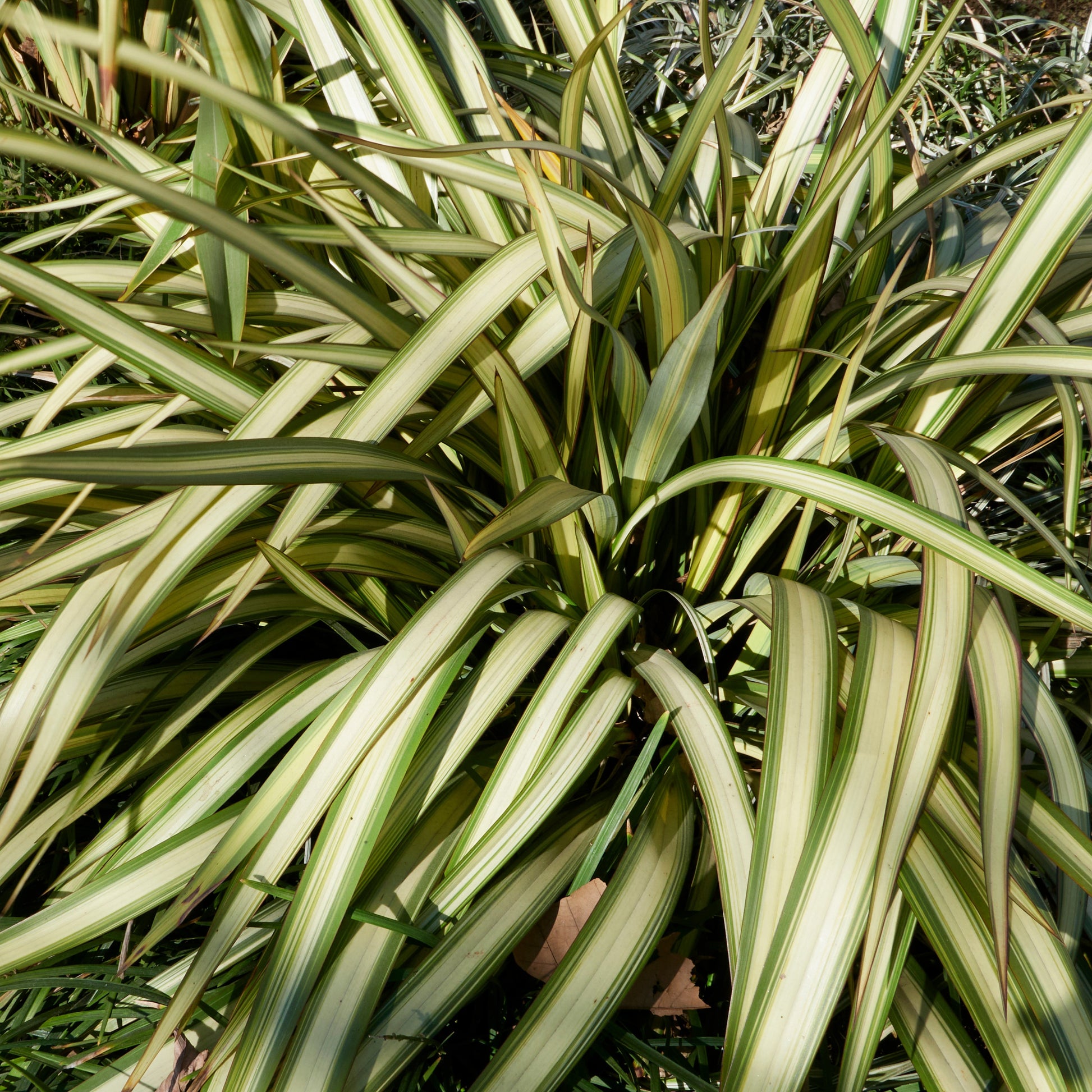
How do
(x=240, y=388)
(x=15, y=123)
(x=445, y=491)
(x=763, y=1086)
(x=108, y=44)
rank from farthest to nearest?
(x=15, y=123) < (x=445, y=491) < (x=240, y=388) < (x=763, y=1086) < (x=108, y=44)

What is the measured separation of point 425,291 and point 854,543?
2.04 ft

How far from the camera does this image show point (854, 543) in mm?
1104

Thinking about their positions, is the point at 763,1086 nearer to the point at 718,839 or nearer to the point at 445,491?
the point at 718,839

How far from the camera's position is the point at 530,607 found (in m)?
1.02

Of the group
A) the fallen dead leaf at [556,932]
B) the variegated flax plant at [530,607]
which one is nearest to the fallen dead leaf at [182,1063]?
the variegated flax plant at [530,607]

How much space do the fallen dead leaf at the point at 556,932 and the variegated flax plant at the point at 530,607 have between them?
11 millimetres

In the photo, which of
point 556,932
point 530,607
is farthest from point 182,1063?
point 530,607

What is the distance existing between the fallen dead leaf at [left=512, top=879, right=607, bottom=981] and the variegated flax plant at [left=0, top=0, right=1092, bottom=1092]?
11 millimetres

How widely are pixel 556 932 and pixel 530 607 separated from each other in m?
0.35

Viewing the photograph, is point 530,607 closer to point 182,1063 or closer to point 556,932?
point 556,932

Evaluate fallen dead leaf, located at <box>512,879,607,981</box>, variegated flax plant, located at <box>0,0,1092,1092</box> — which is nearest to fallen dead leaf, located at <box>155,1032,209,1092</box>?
variegated flax plant, located at <box>0,0,1092,1092</box>

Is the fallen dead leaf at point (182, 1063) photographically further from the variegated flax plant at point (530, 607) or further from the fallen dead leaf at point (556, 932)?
the fallen dead leaf at point (556, 932)

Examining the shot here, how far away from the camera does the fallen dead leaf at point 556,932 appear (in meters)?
0.83

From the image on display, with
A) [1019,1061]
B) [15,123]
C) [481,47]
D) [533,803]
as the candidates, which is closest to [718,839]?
[533,803]
